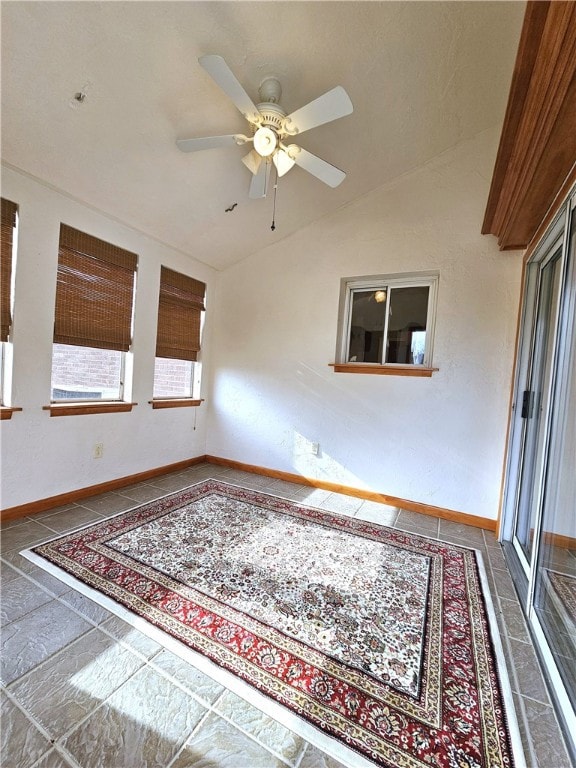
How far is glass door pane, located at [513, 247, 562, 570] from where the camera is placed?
1895 millimetres

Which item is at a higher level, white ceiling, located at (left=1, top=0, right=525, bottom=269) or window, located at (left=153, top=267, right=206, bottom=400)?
white ceiling, located at (left=1, top=0, right=525, bottom=269)

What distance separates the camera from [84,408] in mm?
2672

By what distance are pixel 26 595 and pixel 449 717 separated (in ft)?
6.25

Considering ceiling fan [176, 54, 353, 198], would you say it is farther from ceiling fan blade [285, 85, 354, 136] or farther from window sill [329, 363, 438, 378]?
window sill [329, 363, 438, 378]

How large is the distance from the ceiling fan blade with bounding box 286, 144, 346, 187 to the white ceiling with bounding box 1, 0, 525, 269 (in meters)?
0.48

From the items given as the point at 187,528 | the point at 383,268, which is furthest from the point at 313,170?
the point at 187,528

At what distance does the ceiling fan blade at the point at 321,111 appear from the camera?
152 cm

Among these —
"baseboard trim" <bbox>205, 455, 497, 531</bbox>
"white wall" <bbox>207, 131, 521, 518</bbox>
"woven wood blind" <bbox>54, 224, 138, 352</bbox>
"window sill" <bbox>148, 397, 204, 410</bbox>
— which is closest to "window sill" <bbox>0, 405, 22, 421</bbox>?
"woven wood blind" <bbox>54, 224, 138, 352</bbox>

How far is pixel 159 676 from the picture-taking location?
1.23 metres

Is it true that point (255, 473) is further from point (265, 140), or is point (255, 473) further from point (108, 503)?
point (265, 140)

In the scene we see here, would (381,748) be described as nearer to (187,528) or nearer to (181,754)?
(181,754)

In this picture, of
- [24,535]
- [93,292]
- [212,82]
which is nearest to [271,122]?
[212,82]

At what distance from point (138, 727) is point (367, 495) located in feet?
7.95

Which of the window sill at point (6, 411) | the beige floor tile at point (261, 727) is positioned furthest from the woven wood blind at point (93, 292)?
the beige floor tile at point (261, 727)
